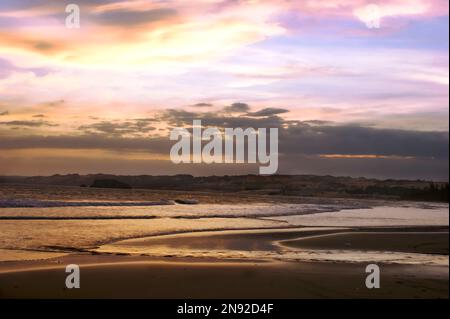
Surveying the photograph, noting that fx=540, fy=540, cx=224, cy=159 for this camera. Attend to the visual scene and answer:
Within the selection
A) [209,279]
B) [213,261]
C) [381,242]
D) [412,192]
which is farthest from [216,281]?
[412,192]

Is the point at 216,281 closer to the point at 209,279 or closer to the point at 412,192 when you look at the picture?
the point at 209,279

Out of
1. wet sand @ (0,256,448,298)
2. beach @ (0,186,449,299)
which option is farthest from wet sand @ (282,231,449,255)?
wet sand @ (0,256,448,298)

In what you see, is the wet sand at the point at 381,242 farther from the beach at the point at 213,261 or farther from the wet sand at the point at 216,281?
the wet sand at the point at 216,281

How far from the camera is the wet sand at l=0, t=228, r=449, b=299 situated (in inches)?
373

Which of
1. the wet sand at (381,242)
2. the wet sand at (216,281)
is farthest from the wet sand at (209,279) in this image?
the wet sand at (381,242)

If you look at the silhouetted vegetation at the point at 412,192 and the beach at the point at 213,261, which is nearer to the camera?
the beach at the point at 213,261

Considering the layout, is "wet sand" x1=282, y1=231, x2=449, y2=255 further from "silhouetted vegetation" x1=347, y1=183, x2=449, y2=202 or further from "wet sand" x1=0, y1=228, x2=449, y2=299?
"silhouetted vegetation" x1=347, y1=183, x2=449, y2=202

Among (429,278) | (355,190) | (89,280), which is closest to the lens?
(89,280)

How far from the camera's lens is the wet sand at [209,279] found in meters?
9.48
